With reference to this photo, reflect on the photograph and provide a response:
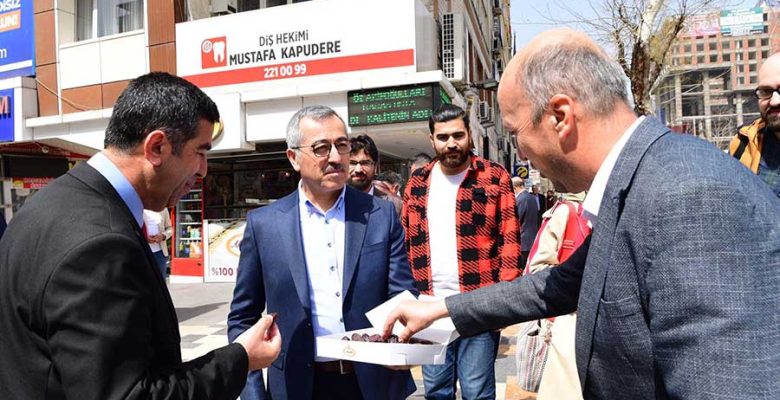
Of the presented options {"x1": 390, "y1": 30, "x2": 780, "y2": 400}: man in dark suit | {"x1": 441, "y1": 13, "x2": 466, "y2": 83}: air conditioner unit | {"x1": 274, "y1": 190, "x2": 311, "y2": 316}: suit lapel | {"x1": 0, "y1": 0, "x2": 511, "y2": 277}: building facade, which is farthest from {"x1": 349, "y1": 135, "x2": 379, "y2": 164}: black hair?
{"x1": 441, "y1": 13, "x2": 466, "y2": 83}: air conditioner unit

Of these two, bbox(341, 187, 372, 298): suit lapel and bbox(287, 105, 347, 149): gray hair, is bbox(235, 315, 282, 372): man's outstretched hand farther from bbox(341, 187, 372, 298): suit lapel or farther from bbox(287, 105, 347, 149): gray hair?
bbox(287, 105, 347, 149): gray hair

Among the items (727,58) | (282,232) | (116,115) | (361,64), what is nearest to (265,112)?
(361,64)

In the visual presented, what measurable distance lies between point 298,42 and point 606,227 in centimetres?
1047

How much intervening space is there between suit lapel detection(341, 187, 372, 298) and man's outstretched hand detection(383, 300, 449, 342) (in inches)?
14.6

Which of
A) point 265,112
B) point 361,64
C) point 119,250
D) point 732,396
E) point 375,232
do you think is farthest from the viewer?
point 265,112

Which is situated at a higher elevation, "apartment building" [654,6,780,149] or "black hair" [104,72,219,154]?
"apartment building" [654,6,780,149]

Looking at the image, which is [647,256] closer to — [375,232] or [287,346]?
[375,232]

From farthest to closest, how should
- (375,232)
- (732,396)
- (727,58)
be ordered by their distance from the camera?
1. (727,58)
2. (375,232)
3. (732,396)

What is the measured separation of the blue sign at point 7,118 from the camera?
1356 cm

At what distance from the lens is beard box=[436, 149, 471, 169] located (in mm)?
3580

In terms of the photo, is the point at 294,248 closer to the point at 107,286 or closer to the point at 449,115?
the point at 107,286

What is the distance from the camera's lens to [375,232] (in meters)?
2.44

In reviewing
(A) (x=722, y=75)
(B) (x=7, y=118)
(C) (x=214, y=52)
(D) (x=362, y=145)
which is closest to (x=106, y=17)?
(B) (x=7, y=118)

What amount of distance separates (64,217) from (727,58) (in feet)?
434
